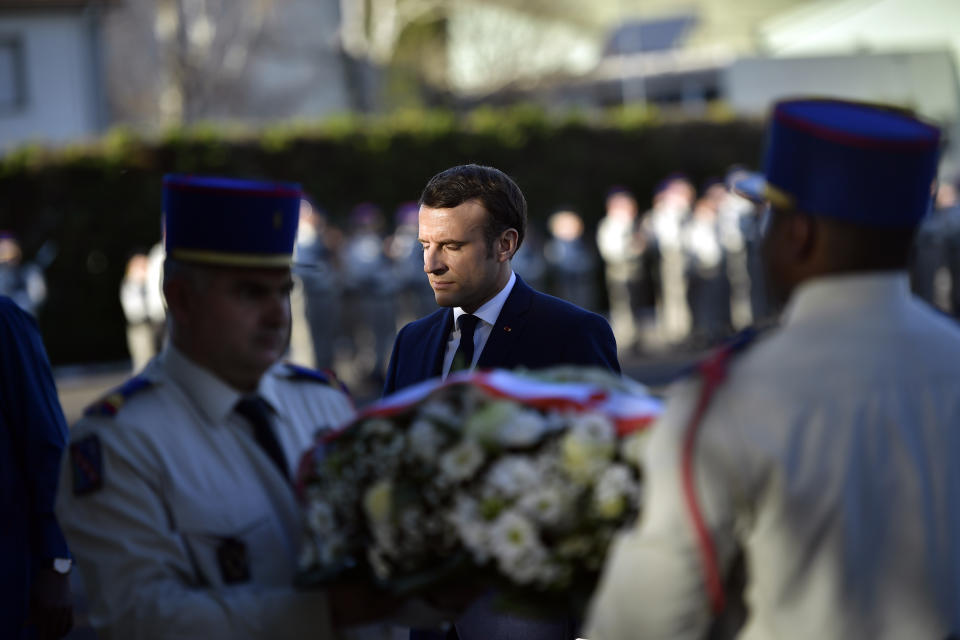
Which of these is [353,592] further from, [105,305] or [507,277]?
[105,305]

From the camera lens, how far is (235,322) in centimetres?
269

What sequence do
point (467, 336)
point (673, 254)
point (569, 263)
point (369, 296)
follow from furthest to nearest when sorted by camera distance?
point (569, 263) < point (673, 254) < point (369, 296) < point (467, 336)

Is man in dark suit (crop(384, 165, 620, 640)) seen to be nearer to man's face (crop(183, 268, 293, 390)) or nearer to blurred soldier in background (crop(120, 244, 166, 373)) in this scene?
man's face (crop(183, 268, 293, 390))

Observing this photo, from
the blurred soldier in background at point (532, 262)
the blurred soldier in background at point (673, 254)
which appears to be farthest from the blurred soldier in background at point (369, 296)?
the blurred soldier in background at point (673, 254)

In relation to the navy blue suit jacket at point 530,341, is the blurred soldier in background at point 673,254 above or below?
below

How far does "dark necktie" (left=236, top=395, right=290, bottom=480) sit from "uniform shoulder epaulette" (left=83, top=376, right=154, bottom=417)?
0.21 metres

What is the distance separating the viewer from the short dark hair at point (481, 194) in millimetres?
4055

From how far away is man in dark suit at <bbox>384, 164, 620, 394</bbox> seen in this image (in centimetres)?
395

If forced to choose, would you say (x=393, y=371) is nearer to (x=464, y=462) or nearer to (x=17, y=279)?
(x=464, y=462)

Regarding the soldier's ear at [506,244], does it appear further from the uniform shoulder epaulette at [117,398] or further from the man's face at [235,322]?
the uniform shoulder epaulette at [117,398]

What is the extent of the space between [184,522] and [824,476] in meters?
1.29

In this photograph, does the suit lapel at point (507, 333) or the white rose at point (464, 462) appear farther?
the suit lapel at point (507, 333)

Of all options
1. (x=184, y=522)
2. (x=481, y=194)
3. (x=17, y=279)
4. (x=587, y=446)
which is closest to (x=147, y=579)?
(x=184, y=522)

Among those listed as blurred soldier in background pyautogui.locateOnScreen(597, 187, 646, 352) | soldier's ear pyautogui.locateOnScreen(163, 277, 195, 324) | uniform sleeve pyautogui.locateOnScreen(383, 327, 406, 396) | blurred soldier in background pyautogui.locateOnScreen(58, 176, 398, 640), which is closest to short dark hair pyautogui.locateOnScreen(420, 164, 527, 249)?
uniform sleeve pyautogui.locateOnScreen(383, 327, 406, 396)
